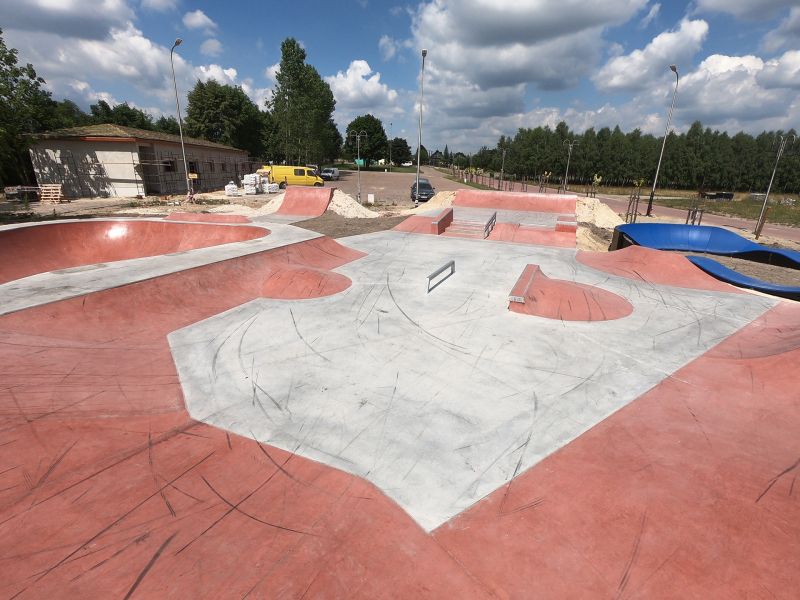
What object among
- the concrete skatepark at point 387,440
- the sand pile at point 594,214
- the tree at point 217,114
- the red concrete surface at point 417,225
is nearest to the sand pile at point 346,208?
the red concrete surface at point 417,225

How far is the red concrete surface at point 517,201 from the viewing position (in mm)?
24047

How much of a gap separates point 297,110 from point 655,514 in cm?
6107

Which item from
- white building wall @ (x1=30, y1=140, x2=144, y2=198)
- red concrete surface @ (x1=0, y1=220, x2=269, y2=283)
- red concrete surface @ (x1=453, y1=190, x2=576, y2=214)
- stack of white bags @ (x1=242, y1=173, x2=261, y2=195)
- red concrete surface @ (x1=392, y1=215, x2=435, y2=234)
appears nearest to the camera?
red concrete surface @ (x1=0, y1=220, x2=269, y2=283)

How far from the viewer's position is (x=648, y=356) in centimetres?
725

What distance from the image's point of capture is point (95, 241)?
43.0 ft

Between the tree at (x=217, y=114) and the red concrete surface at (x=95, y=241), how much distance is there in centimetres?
5325

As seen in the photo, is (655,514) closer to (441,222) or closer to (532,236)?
(532,236)

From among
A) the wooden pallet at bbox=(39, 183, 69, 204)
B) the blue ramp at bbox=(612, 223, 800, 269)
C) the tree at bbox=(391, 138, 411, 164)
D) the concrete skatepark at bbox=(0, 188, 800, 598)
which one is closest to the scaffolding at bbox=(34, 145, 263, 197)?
the wooden pallet at bbox=(39, 183, 69, 204)

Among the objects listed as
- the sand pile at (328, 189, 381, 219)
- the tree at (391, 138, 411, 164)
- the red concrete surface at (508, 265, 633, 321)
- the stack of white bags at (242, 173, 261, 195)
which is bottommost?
the red concrete surface at (508, 265, 633, 321)

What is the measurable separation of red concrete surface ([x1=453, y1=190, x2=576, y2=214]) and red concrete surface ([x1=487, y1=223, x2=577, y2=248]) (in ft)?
21.1

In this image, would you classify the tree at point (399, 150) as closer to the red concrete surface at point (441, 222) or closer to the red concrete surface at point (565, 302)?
the red concrete surface at point (441, 222)

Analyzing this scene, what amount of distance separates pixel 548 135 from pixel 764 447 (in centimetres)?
8801

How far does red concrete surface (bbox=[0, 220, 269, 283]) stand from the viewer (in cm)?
1106

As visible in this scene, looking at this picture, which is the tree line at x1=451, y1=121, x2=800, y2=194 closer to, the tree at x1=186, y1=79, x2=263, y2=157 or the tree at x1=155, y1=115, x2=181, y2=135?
the tree at x1=186, y1=79, x2=263, y2=157
